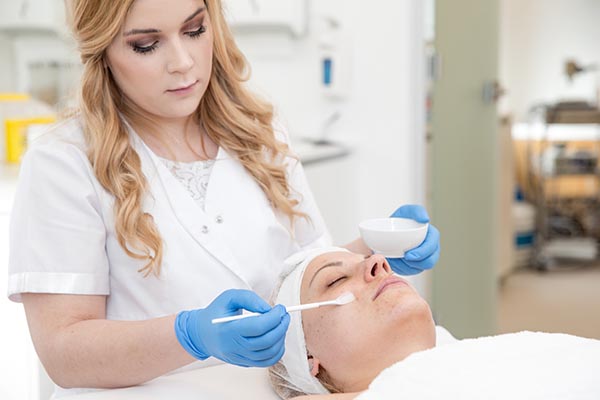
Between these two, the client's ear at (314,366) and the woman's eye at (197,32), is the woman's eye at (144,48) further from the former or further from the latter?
the client's ear at (314,366)

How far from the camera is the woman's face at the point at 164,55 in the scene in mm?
1376

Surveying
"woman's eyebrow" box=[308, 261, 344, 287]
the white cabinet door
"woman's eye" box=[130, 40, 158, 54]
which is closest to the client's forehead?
"woman's eyebrow" box=[308, 261, 344, 287]

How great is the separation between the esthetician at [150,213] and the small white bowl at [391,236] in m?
0.05

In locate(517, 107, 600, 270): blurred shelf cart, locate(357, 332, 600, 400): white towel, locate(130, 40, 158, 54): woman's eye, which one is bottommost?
locate(517, 107, 600, 270): blurred shelf cart

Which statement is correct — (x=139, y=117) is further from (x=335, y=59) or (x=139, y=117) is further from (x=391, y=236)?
(x=335, y=59)

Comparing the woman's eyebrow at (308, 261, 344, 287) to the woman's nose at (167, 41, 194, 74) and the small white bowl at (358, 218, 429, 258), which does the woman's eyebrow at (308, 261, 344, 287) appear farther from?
the woman's nose at (167, 41, 194, 74)

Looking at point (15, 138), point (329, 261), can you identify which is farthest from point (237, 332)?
point (15, 138)

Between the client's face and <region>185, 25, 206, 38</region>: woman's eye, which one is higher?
<region>185, 25, 206, 38</region>: woman's eye

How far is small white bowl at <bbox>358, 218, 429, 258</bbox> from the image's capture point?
4.59ft

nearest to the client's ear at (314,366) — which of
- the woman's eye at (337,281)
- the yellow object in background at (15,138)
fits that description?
the woman's eye at (337,281)

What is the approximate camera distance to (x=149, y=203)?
4.79 feet

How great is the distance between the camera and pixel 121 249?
1426 millimetres

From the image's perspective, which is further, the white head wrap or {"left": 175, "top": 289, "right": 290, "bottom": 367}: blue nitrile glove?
the white head wrap

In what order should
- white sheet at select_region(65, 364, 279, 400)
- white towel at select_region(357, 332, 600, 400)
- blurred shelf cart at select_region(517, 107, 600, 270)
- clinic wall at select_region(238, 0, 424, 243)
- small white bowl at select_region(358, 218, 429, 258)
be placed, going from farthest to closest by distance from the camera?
blurred shelf cart at select_region(517, 107, 600, 270)
clinic wall at select_region(238, 0, 424, 243)
small white bowl at select_region(358, 218, 429, 258)
white sheet at select_region(65, 364, 279, 400)
white towel at select_region(357, 332, 600, 400)
